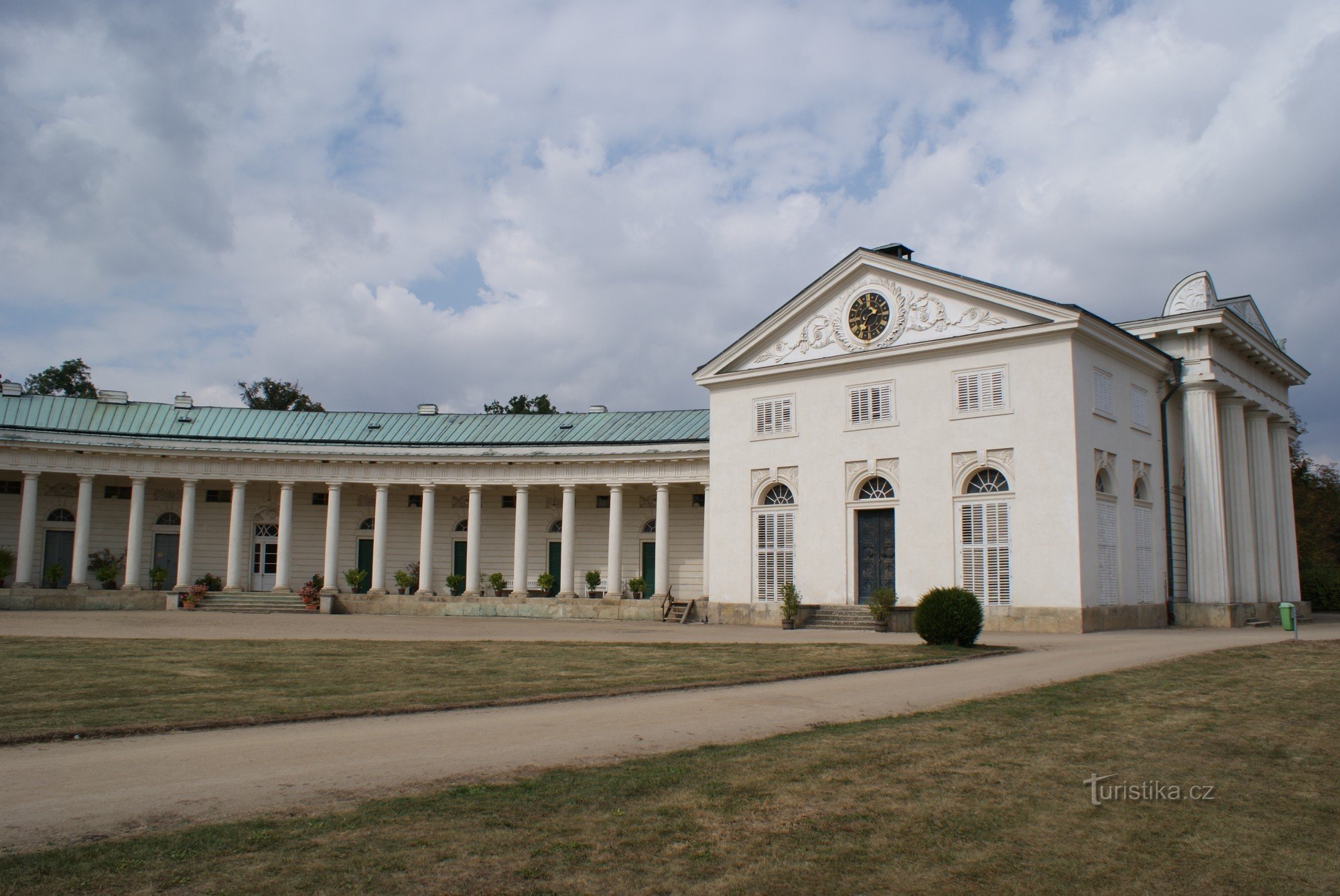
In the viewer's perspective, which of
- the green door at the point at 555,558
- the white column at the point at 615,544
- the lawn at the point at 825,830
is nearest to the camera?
the lawn at the point at 825,830

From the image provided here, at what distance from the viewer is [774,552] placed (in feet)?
112

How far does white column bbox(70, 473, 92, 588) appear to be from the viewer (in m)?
39.6

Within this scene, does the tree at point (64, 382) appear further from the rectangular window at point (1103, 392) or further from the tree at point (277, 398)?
the rectangular window at point (1103, 392)

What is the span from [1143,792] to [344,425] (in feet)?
144

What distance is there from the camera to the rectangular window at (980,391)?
96.6 feet

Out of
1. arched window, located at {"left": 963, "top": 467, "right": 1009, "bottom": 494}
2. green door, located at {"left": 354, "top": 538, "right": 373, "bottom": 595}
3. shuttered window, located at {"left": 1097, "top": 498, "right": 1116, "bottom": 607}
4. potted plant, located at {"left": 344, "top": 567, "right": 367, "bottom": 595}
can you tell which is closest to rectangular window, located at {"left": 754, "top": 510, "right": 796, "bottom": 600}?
arched window, located at {"left": 963, "top": 467, "right": 1009, "bottom": 494}

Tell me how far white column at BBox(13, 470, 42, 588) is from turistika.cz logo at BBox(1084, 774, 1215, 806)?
4242 centimetres

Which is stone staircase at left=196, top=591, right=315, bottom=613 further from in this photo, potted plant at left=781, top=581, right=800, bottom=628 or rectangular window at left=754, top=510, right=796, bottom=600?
potted plant at left=781, top=581, right=800, bottom=628

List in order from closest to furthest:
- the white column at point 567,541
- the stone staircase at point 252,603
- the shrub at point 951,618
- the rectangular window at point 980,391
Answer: the shrub at point 951,618 < the rectangular window at point 980,391 < the stone staircase at point 252,603 < the white column at point 567,541

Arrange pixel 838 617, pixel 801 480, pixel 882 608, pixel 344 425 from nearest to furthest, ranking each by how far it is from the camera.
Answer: pixel 882 608 → pixel 838 617 → pixel 801 480 → pixel 344 425

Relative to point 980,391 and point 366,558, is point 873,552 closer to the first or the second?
point 980,391

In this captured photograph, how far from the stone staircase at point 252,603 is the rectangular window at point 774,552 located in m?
18.0

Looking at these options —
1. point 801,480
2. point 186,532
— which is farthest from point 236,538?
point 801,480

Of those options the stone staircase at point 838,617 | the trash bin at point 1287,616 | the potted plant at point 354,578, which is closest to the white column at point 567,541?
the potted plant at point 354,578
